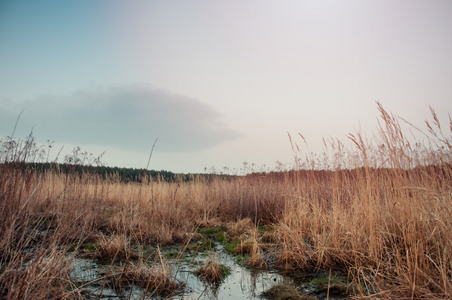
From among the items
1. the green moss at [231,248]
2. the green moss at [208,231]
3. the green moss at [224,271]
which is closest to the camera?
the green moss at [224,271]

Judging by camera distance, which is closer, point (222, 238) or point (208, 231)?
point (222, 238)

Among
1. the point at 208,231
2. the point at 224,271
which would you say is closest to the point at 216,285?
the point at 224,271

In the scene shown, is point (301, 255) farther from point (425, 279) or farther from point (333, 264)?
point (425, 279)

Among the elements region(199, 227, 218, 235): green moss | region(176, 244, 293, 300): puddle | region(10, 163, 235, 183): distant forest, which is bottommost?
region(176, 244, 293, 300): puddle

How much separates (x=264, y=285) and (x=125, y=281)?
61.0 inches

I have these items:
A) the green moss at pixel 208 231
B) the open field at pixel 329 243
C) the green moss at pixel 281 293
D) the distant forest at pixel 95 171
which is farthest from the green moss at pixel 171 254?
the green moss at pixel 281 293

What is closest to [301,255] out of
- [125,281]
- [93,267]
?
[125,281]

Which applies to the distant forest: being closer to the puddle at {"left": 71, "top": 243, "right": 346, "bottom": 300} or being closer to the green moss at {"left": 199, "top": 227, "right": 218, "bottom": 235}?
the puddle at {"left": 71, "top": 243, "right": 346, "bottom": 300}

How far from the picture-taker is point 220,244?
5070mm

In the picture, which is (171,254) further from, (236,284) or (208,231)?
(208,231)

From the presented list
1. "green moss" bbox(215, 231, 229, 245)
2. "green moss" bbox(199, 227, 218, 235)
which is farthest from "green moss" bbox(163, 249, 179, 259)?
"green moss" bbox(199, 227, 218, 235)

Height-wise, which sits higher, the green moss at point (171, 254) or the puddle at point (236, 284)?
the green moss at point (171, 254)

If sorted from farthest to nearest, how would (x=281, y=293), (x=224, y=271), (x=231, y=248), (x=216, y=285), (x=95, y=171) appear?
(x=95, y=171), (x=231, y=248), (x=224, y=271), (x=216, y=285), (x=281, y=293)

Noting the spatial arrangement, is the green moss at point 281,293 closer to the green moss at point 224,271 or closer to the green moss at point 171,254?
the green moss at point 224,271
